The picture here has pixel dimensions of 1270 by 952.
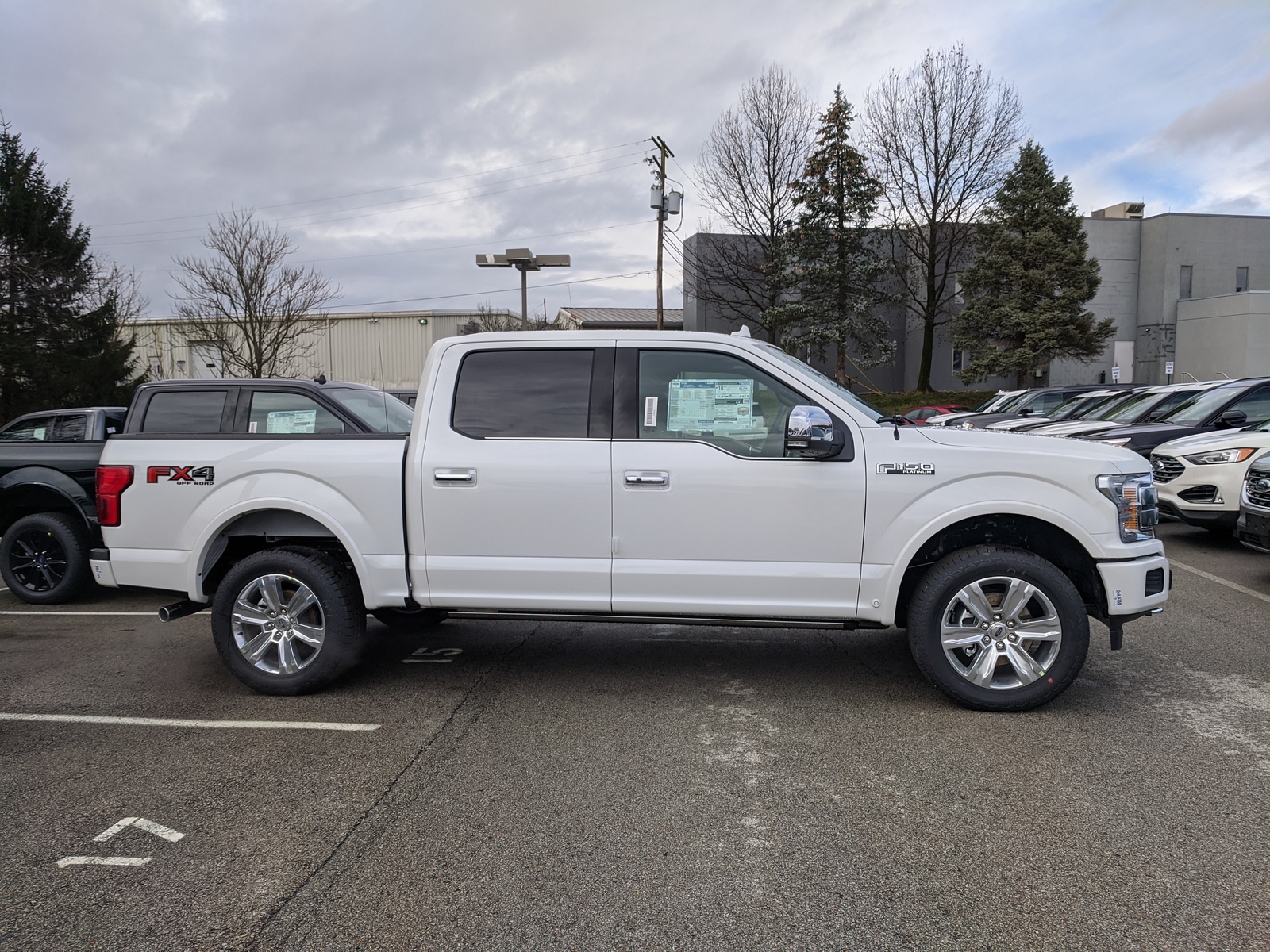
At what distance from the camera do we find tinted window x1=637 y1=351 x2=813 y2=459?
15.1 ft

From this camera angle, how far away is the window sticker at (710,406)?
4656 mm

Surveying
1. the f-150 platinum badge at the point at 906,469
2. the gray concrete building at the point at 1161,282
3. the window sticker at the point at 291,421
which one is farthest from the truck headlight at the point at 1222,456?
the gray concrete building at the point at 1161,282

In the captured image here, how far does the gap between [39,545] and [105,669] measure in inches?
114

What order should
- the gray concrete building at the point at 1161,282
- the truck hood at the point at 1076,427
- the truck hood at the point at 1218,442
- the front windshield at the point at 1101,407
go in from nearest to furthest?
the truck hood at the point at 1218,442 < the truck hood at the point at 1076,427 < the front windshield at the point at 1101,407 < the gray concrete building at the point at 1161,282

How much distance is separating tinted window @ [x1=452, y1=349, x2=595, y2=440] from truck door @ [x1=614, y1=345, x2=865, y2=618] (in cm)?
28

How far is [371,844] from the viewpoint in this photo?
3.28 m

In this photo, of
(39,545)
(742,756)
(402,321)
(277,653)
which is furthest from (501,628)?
(402,321)

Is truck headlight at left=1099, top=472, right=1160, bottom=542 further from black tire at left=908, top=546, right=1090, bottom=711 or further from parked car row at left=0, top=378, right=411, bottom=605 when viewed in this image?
parked car row at left=0, top=378, right=411, bottom=605

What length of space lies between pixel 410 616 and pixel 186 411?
2.21 m

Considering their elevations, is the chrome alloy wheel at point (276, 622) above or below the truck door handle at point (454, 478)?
below

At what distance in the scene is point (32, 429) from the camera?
8234 mm

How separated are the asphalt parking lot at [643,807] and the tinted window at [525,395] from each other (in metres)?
1.54

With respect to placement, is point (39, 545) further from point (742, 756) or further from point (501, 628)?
point (742, 756)

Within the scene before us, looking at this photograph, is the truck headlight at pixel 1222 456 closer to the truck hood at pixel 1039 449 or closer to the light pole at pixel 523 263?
the truck hood at pixel 1039 449
